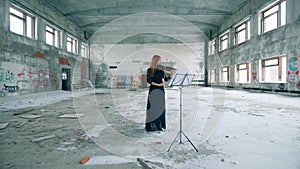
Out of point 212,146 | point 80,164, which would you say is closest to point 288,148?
point 212,146

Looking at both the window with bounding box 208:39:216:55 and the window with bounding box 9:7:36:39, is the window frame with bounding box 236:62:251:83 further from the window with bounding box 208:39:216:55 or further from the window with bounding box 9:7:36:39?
the window with bounding box 9:7:36:39

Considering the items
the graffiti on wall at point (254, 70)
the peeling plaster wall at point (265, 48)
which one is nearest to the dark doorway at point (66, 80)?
the peeling plaster wall at point (265, 48)

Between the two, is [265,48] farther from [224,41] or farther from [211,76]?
[211,76]

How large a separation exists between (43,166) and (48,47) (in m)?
12.6

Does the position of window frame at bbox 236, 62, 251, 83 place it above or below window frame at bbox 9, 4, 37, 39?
below

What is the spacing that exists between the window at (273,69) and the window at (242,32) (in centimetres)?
289

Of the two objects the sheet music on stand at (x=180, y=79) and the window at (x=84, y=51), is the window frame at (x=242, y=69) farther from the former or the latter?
the window at (x=84, y=51)

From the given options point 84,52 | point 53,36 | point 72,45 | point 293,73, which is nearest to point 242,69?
point 293,73

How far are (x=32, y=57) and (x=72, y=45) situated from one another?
6.74 m

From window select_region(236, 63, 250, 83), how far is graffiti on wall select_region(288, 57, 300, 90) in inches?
154

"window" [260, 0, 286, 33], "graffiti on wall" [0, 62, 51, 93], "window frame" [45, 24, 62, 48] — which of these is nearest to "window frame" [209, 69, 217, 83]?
"window" [260, 0, 286, 33]

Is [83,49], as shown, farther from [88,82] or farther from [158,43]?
[158,43]

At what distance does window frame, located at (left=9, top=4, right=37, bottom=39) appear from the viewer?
29.3 ft

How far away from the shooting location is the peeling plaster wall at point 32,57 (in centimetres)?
836
